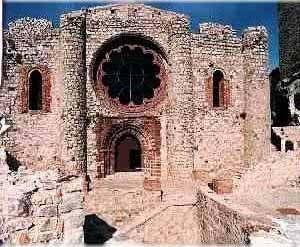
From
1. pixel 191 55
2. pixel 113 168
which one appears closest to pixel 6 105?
pixel 113 168

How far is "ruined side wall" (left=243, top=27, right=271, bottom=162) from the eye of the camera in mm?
17062

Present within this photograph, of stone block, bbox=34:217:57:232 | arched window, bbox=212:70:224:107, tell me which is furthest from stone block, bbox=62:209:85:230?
arched window, bbox=212:70:224:107

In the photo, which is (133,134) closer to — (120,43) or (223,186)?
(120,43)

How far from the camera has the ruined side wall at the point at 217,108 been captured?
16641 mm

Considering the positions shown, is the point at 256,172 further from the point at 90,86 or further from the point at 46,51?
the point at 46,51

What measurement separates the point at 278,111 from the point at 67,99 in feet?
38.4

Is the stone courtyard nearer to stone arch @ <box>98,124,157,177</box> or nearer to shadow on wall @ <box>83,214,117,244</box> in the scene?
stone arch @ <box>98,124,157,177</box>

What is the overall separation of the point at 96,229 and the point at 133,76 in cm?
653

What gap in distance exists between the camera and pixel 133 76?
16.9 m

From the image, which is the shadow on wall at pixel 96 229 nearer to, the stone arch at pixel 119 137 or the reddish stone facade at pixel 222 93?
the stone arch at pixel 119 137

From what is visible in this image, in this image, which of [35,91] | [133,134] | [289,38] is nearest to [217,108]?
[133,134]

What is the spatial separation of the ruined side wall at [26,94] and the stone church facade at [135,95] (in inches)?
1.3

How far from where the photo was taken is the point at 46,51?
15867 mm

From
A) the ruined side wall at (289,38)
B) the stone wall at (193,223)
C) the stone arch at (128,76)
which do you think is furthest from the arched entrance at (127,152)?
the ruined side wall at (289,38)
